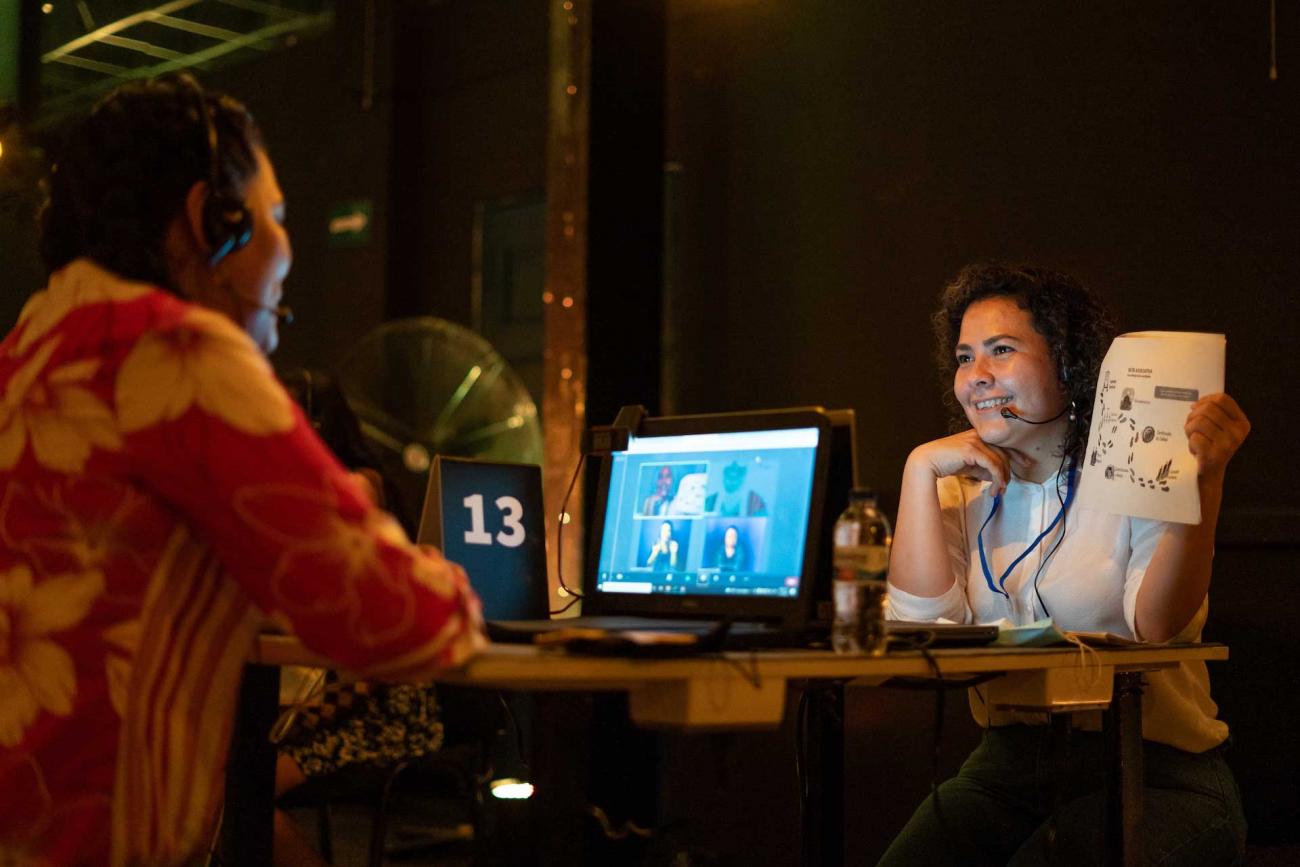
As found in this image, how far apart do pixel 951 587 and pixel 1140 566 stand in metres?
0.34

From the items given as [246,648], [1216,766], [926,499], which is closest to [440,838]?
[926,499]

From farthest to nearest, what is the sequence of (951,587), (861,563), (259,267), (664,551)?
(951,587)
(664,551)
(861,563)
(259,267)

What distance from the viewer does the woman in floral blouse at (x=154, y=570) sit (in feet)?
4.04

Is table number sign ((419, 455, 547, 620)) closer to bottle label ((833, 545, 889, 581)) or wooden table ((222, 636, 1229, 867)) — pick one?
wooden table ((222, 636, 1229, 867))

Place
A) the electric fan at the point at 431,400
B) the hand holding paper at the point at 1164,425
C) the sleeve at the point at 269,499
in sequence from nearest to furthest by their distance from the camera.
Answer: the sleeve at the point at 269,499
the hand holding paper at the point at 1164,425
the electric fan at the point at 431,400

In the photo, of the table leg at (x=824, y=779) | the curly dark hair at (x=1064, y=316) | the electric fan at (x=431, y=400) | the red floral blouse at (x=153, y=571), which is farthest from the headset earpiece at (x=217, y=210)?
the electric fan at (x=431, y=400)

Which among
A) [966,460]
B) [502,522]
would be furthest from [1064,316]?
[502,522]

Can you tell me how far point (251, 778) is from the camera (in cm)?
200

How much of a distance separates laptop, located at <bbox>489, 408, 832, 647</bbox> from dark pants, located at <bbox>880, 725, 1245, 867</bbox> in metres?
0.55

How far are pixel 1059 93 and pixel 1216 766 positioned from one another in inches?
72.1

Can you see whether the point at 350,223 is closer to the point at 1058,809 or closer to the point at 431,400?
the point at 431,400

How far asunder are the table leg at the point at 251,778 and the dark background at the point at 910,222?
173 centimetres

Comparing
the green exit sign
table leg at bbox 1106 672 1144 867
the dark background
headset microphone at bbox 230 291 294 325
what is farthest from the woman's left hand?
the green exit sign

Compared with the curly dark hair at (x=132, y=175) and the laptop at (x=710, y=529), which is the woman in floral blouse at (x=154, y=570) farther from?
the laptop at (x=710, y=529)
